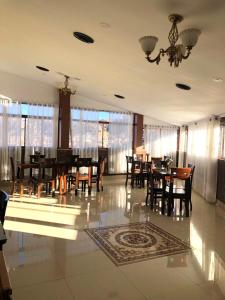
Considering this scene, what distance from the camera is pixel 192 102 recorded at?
5.36 metres

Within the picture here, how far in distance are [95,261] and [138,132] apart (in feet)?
21.1

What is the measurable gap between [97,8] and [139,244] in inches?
113

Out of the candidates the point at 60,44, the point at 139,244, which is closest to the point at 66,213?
the point at 139,244

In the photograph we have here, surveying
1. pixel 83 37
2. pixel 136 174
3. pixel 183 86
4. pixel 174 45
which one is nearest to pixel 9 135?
pixel 136 174

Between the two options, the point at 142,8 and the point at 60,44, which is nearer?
the point at 142,8

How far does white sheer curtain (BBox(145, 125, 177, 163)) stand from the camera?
Result: 30.3ft

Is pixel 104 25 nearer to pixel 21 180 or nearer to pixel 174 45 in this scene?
pixel 174 45

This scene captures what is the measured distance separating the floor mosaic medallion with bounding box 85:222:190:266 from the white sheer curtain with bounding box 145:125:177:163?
5.29 meters

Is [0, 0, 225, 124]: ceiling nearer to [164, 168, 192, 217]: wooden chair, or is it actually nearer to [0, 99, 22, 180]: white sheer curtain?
[0, 99, 22, 180]: white sheer curtain

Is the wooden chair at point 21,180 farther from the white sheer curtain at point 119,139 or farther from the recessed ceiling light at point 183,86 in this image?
the recessed ceiling light at point 183,86

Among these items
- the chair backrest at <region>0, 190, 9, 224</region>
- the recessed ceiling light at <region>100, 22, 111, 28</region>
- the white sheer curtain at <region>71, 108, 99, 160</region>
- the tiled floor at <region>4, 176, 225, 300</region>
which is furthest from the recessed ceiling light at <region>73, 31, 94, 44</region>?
the white sheer curtain at <region>71, 108, 99, 160</region>

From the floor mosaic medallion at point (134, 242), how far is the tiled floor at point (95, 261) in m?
0.10

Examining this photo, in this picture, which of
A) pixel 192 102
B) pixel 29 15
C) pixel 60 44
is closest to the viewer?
pixel 29 15

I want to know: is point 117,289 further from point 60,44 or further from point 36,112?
point 36,112
